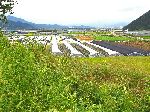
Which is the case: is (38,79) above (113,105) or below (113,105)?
above

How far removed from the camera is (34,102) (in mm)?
11094

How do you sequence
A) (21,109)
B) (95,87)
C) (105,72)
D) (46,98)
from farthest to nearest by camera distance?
1. (105,72)
2. (95,87)
3. (46,98)
4. (21,109)

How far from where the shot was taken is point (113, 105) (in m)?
16.1

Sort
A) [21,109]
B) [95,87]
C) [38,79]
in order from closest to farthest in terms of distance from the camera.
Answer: [21,109]
[38,79]
[95,87]

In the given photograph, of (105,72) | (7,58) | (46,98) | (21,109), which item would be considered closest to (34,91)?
(46,98)

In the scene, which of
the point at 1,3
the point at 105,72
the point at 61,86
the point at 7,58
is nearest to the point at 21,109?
the point at 61,86

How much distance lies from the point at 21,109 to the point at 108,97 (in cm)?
691

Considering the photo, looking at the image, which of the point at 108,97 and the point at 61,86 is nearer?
the point at 61,86

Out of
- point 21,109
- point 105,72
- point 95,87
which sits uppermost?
point 21,109

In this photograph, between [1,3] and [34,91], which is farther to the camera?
[1,3]

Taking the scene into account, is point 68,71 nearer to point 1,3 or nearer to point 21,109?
point 21,109

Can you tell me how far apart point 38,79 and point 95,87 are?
22.9ft

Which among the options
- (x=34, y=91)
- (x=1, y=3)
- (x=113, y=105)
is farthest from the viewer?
(x=1, y=3)

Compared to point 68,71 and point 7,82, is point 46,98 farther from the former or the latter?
point 68,71
